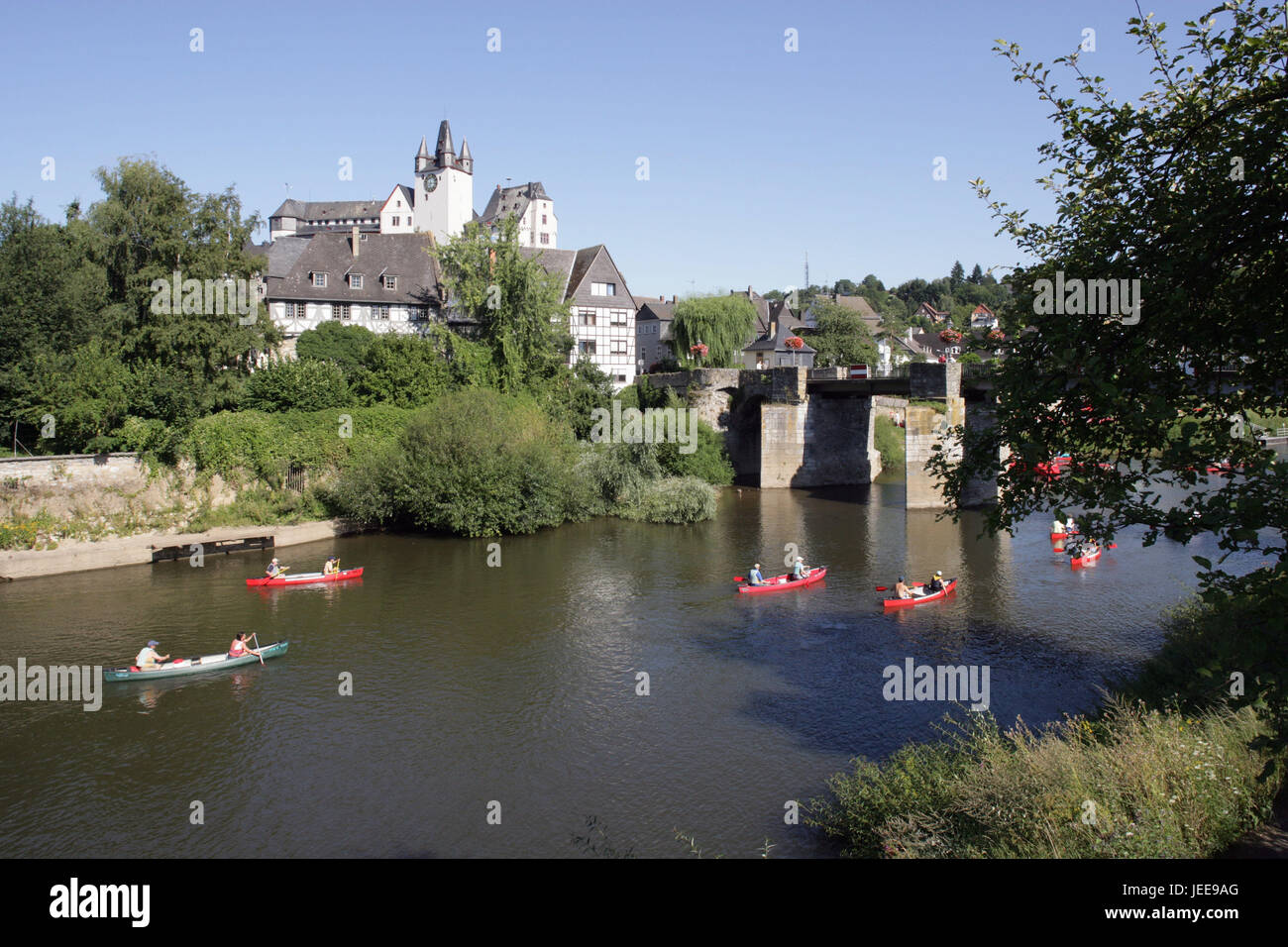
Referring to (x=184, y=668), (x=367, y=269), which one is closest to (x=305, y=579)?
(x=184, y=668)

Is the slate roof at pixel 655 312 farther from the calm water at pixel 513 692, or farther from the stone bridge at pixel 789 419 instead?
the calm water at pixel 513 692

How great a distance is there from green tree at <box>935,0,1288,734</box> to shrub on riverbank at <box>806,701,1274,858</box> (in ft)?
6.08

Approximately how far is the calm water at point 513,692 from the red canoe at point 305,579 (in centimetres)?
64

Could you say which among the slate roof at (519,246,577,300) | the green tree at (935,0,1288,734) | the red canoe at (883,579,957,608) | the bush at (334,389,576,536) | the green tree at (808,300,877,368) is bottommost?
the red canoe at (883,579,957,608)

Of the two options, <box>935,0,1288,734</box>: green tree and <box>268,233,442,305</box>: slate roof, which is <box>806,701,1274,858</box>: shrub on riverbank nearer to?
<box>935,0,1288,734</box>: green tree

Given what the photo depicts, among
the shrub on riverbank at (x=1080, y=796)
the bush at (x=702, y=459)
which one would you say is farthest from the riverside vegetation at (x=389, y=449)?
the shrub on riverbank at (x=1080, y=796)

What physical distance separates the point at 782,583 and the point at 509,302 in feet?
84.4

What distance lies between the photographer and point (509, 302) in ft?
152

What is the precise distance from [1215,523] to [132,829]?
1500cm

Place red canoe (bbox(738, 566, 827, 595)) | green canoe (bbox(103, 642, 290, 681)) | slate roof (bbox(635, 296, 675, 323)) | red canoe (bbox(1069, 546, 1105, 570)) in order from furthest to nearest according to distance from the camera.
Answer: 1. slate roof (bbox(635, 296, 675, 323))
2. red canoe (bbox(1069, 546, 1105, 570))
3. red canoe (bbox(738, 566, 827, 595))
4. green canoe (bbox(103, 642, 290, 681))

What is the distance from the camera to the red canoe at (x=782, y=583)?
26328 millimetres

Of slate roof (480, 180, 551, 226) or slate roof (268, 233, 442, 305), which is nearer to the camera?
slate roof (268, 233, 442, 305)

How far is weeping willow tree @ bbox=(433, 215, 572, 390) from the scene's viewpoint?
149 ft

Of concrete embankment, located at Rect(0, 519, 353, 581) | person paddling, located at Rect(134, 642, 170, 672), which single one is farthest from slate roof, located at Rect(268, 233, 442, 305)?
Answer: person paddling, located at Rect(134, 642, 170, 672)
